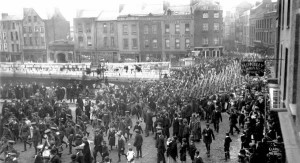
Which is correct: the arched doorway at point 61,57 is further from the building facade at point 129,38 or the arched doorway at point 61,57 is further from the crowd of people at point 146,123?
the crowd of people at point 146,123

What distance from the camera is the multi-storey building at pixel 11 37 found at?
216ft

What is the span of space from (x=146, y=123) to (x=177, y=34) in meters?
39.2

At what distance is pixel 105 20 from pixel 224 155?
47525 mm

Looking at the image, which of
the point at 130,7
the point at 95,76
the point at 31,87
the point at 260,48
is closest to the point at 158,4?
the point at 130,7

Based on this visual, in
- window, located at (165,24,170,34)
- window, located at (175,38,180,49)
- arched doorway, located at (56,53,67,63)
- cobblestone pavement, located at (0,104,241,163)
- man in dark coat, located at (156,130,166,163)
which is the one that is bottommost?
cobblestone pavement, located at (0,104,241,163)

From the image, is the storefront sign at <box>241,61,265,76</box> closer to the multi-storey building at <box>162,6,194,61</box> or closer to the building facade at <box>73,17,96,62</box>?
the multi-storey building at <box>162,6,194,61</box>

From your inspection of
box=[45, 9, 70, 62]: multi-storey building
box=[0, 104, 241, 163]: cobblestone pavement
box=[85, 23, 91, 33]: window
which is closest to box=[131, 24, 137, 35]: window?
box=[85, 23, 91, 33]: window

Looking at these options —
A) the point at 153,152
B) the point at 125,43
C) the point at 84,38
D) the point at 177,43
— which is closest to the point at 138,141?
the point at 153,152

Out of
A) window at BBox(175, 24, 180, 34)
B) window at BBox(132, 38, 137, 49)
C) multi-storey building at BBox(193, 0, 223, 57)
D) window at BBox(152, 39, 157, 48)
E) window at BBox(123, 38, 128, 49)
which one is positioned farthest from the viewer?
window at BBox(123, 38, 128, 49)

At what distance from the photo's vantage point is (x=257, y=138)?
15.4 metres

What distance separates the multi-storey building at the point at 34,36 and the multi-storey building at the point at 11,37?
139 cm

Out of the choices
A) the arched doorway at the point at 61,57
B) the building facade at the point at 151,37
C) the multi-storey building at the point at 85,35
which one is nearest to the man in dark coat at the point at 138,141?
the building facade at the point at 151,37

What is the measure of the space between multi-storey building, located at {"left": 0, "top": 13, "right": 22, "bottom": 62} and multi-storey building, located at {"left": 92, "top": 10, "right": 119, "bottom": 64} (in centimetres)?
1656

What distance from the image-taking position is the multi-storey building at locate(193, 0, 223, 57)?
55969 millimetres
